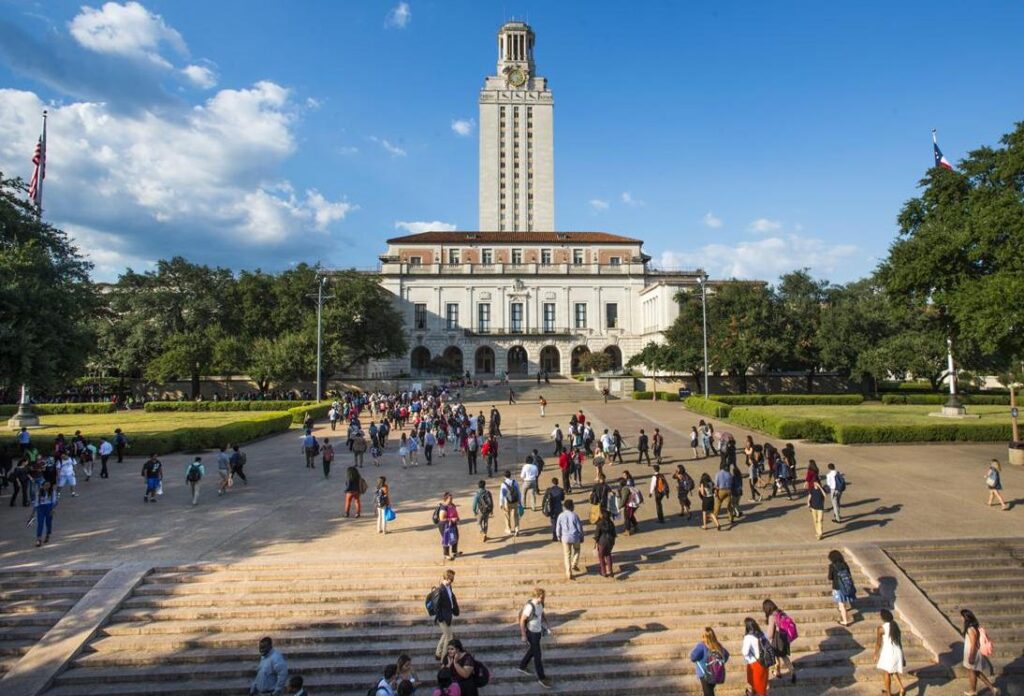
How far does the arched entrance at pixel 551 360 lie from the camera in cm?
7169

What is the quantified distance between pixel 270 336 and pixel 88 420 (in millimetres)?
16838

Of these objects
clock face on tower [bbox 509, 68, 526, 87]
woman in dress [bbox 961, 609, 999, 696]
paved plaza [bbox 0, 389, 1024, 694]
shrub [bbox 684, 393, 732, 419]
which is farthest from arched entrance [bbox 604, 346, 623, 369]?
woman in dress [bbox 961, 609, 999, 696]

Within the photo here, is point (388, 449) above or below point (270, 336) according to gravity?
below

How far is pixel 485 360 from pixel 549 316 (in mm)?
10087

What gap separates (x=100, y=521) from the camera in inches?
558

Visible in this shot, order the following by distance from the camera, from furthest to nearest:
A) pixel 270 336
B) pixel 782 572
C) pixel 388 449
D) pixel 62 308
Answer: pixel 270 336, pixel 388 449, pixel 62 308, pixel 782 572

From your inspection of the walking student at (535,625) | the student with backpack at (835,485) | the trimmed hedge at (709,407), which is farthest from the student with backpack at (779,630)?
the trimmed hedge at (709,407)

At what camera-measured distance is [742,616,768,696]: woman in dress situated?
7.48 metres

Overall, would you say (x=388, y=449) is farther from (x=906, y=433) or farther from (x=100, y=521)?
(x=906, y=433)

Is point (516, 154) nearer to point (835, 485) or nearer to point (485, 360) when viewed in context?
point (485, 360)

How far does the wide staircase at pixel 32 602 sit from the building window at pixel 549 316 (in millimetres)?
62507

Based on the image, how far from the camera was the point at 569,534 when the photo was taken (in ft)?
34.9

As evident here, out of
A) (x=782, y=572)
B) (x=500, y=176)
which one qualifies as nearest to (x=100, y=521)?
(x=782, y=572)

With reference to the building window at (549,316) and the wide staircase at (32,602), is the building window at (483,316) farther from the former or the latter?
the wide staircase at (32,602)
